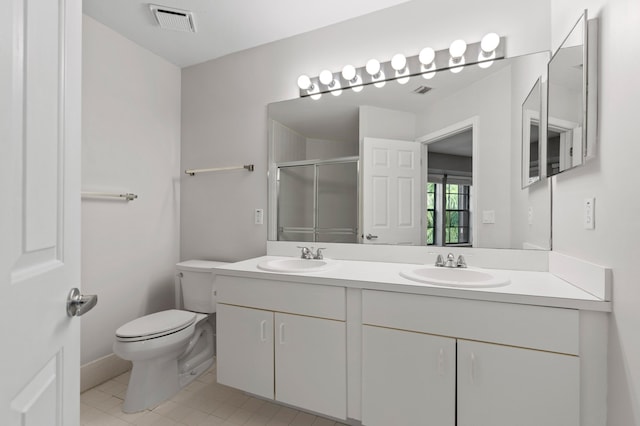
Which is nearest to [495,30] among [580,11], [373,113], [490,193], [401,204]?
[580,11]

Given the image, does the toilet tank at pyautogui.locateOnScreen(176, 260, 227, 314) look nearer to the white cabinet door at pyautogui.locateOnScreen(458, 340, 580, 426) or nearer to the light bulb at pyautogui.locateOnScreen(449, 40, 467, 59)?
the white cabinet door at pyautogui.locateOnScreen(458, 340, 580, 426)

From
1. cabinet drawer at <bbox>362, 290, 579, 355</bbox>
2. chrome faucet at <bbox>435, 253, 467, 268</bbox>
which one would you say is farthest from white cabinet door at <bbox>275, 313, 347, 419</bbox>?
chrome faucet at <bbox>435, 253, 467, 268</bbox>

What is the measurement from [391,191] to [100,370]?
90.5 inches

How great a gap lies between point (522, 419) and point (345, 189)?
1427mm

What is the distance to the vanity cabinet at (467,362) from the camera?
1084 millimetres

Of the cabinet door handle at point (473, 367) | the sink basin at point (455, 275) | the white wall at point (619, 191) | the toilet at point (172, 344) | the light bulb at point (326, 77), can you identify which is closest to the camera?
the white wall at point (619, 191)

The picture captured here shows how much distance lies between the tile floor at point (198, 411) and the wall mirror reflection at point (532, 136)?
167cm

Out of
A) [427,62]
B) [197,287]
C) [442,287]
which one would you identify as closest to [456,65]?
[427,62]

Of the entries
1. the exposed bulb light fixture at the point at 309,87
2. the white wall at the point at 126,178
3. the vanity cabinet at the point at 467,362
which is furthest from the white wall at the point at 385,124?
the white wall at the point at 126,178

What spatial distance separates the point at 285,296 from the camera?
1.54m

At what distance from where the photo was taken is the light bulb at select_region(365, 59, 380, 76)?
1.91 m

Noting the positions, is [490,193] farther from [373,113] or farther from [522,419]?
[522,419]

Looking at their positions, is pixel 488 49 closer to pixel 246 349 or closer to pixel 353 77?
pixel 353 77

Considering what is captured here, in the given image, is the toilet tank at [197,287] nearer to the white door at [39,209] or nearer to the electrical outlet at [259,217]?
the electrical outlet at [259,217]
